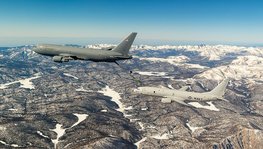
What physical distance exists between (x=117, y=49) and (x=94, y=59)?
9994 mm

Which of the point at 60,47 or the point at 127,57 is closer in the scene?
the point at 127,57

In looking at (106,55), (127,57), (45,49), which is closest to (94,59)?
(106,55)

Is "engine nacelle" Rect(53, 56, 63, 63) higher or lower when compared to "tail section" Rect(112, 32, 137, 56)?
lower

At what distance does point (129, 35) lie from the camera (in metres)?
126

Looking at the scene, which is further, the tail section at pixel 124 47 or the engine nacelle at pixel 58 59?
the engine nacelle at pixel 58 59

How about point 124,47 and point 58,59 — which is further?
point 58,59

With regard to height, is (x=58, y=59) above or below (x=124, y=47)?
below

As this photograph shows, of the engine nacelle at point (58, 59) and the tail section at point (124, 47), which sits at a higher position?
the tail section at point (124, 47)

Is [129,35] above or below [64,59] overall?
above

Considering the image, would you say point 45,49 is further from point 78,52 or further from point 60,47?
point 78,52

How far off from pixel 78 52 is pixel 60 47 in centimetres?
1056

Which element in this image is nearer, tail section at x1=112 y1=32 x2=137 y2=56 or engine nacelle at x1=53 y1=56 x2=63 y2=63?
tail section at x1=112 y1=32 x2=137 y2=56

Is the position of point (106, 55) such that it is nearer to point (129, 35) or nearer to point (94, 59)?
point (94, 59)

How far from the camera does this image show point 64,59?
122875 millimetres
